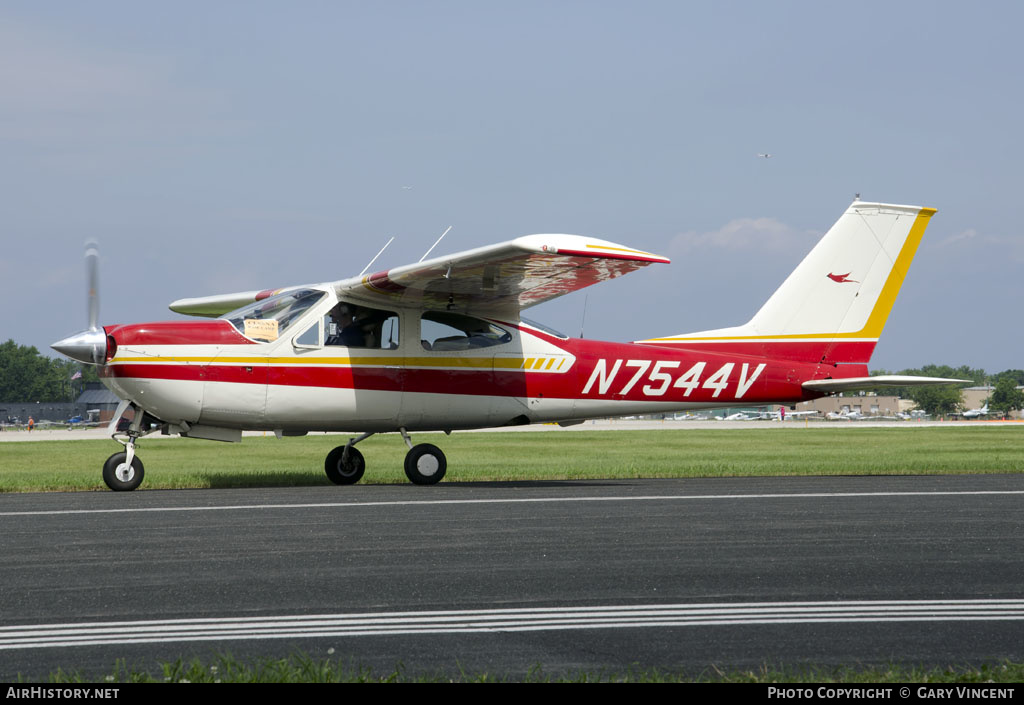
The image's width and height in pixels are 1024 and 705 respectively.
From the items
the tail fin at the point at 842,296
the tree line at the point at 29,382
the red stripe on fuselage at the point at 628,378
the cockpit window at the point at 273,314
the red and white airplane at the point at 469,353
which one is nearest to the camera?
the red and white airplane at the point at 469,353

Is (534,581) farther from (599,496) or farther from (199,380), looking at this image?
(199,380)

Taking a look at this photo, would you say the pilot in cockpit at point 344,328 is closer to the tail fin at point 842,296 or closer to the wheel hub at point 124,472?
the wheel hub at point 124,472

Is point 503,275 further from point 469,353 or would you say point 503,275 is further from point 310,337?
point 310,337

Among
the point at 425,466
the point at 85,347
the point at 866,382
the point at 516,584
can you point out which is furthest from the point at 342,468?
the point at 516,584

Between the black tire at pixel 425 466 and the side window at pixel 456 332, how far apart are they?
4.56ft

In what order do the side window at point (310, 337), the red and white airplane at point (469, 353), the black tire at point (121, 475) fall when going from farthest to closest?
the side window at point (310, 337), the red and white airplane at point (469, 353), the black tire at point (121, 475)

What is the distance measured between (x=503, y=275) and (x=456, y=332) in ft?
4.67

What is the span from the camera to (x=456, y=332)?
13.4 metres

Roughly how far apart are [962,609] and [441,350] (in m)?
8.98

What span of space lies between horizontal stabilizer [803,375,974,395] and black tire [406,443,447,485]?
5498 mm

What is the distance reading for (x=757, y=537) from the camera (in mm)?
7359

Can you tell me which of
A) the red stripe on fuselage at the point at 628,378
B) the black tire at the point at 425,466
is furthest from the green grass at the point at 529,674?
the red stripe on fuselage at the point at 628,378

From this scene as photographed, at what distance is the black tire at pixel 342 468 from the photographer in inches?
539
